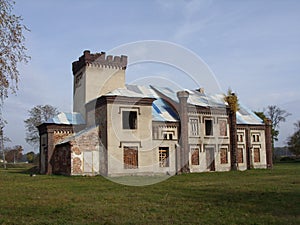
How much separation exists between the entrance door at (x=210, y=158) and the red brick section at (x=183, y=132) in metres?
3.57

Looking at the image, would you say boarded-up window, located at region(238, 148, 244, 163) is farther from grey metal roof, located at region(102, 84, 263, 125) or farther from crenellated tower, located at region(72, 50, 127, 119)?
crenellated tower, located at region(72, 50, 127, 119)

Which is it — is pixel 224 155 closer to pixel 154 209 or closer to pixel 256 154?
pixel 256 154

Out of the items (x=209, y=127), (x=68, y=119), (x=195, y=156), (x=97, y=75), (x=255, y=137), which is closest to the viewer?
(x=68, y=119)

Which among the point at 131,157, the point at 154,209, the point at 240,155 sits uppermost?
the point at 131,157

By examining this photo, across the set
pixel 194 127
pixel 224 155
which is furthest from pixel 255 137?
pixel 194 127

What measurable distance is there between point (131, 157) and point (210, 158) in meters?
10.5

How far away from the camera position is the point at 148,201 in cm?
1350

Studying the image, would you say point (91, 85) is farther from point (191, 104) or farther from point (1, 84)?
point (1, 84)

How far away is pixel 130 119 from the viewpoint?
32094mm

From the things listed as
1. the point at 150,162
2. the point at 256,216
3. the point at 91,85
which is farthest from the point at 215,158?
the point at 256,216

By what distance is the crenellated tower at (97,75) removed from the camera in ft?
119

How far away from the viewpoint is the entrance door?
37562mm

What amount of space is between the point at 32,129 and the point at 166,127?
3287 centimetres

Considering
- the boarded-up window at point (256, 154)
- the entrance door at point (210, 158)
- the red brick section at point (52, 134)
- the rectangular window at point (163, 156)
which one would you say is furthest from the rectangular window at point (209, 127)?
the red brick section at point (52, 134)
